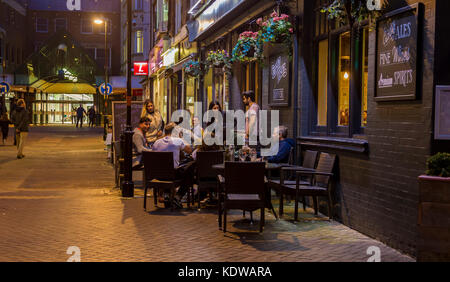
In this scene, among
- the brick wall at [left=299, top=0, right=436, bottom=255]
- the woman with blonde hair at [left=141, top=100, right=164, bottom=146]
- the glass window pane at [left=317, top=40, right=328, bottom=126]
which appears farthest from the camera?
the woman with blonde hair at [left=141, top=100, right=164, bottom=146]

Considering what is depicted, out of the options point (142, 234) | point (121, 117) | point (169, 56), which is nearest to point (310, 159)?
point (142, 234)

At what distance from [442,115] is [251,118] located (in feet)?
22.1

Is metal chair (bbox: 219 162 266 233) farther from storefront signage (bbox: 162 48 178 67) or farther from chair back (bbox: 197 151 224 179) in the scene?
storefront signage (bbox: 162 48 178 67)

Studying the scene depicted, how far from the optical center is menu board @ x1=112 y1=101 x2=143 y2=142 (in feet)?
55.5

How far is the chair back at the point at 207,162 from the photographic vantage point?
1062 cm

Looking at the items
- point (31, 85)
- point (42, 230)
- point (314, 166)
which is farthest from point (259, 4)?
point (31, 85)

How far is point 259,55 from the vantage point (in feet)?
44.1

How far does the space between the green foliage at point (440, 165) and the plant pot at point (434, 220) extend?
0.10 metres

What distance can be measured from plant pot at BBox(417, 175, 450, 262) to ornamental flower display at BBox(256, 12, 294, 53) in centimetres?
594

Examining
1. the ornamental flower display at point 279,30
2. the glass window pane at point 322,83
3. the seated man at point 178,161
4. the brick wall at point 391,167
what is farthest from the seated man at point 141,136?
the brick wall at point 391,167

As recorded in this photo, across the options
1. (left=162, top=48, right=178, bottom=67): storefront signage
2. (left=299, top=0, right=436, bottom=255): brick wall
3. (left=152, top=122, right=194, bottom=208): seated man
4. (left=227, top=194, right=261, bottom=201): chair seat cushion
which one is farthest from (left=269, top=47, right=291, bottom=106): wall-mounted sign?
(left=162, top=48, right=178, bottom=67): storefront signage

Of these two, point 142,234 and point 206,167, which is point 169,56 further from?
point 142,234

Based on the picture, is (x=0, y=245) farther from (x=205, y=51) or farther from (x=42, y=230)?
(x=205, y=51)

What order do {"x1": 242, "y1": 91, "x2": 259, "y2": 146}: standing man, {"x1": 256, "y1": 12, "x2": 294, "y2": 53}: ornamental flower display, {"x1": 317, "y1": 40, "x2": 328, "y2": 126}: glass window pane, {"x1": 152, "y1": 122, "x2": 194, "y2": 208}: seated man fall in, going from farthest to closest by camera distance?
{"x1": 242, "y1": 91, "x2": 259, "y2": 146}: standing man < {"x1": 256, "y1": 12, "x2": 294, "y2": 53}: ornamental flower display < {"x1": 317, "y1": 40, "x2": 328, "y2": 126}: glass window pane < {"x1": 152, "y1": 122, "x2": 194, "y2": 208}: seated man
